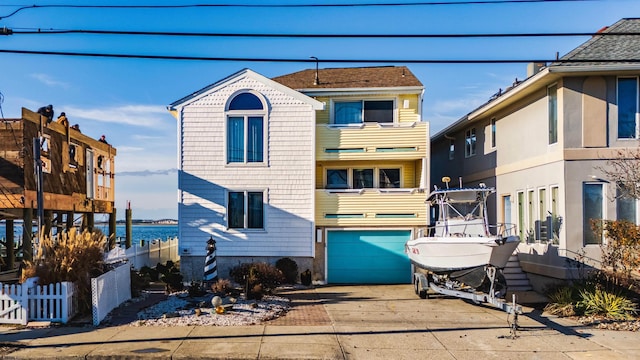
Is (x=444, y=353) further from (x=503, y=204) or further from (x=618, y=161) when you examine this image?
(x=503, y=204)

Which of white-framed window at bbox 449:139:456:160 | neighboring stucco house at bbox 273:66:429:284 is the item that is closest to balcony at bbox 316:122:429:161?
neighboring stucco house at bbox 273:66:429:284

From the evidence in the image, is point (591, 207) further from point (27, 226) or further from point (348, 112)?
point (27, 226)

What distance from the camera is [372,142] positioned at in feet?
61.4

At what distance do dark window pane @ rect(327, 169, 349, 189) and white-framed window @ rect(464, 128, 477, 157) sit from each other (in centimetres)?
566

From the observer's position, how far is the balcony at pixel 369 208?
18.6 meters

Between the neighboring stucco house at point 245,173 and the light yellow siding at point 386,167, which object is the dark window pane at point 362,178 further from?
the neighboring stucco house at point 245,173

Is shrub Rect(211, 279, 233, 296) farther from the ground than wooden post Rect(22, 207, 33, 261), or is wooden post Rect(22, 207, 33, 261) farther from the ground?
wooden post Rect(22, 207, 33, 261)

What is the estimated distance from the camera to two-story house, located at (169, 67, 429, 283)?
18234 millimetres

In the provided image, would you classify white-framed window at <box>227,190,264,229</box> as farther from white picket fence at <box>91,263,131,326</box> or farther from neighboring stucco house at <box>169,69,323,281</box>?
white picket fence at <box>91,263,131,326</box>

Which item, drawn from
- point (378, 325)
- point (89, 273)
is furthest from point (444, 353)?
point (89, 273)

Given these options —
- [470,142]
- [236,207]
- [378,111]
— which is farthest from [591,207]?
[236,207]

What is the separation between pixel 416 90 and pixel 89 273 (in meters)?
12.6

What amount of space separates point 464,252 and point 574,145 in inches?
171

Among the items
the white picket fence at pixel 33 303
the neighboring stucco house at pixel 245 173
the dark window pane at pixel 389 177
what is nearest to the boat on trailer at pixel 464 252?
the dark window pane at pixel 389 177
